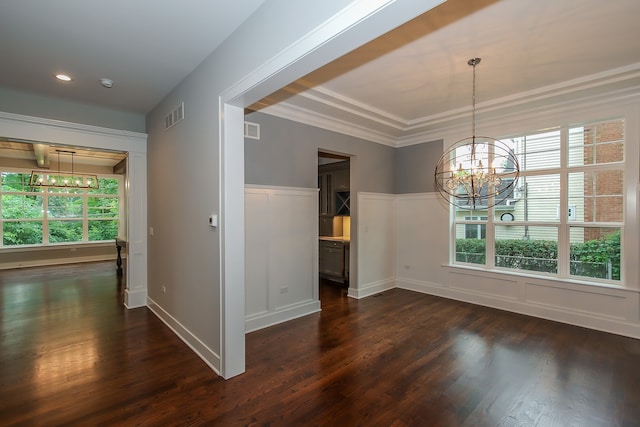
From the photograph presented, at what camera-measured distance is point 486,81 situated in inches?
135

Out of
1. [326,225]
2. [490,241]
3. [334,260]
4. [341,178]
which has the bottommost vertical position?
[334,260]

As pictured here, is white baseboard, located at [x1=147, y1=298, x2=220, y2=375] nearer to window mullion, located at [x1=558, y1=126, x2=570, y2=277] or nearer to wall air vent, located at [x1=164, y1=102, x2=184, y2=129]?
wall air vent, located at [x1=164, y1=102, x2=184, y2=129]

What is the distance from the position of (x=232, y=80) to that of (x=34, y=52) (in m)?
1.94

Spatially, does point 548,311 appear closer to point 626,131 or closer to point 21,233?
point 626,131

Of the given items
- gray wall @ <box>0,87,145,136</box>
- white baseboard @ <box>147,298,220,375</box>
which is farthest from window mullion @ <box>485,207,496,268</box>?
gray wall @ <box>0,87,145,136</box>

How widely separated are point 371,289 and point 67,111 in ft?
16.9

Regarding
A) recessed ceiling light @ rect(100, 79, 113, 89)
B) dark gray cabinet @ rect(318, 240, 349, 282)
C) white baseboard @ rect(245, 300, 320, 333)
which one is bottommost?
white baseboard @ rect(245, 300, 320, 333)

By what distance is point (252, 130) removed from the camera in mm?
3754

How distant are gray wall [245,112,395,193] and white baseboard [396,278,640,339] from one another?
6.92 ft

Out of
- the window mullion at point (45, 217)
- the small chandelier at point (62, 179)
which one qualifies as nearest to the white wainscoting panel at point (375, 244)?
the small chandelier at point (62, 179)

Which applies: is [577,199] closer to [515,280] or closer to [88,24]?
[515,280]

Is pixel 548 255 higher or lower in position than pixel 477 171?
lower

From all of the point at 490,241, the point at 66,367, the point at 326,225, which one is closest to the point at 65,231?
the point at 66,367

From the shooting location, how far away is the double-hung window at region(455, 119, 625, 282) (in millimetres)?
3746
